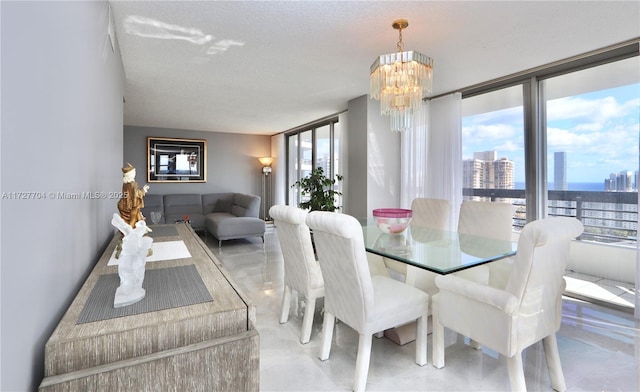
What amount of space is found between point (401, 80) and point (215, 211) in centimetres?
571

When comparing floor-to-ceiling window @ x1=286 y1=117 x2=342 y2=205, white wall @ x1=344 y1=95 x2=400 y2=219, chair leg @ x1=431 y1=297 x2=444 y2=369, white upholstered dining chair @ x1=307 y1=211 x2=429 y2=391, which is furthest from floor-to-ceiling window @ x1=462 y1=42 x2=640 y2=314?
floor-to-ceiling window @ x1=286 y1=117 x2=342 y2=205

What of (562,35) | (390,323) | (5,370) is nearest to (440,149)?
(562,35)

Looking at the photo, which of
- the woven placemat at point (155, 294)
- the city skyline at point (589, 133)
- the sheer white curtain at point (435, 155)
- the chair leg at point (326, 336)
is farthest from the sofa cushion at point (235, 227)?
the woven placemat at point (155, 294)

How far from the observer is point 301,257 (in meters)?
2.16

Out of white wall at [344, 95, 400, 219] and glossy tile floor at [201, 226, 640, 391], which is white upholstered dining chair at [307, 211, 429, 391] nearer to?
glossy tile floor at [201, 226, 640, 391]

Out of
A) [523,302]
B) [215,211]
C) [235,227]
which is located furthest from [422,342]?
[215,211]

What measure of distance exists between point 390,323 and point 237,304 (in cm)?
112

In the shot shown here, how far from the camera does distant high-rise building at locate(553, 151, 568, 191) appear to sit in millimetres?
3174

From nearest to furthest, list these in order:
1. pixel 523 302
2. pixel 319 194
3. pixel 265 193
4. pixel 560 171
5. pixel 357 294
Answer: pixel 523 302 < pixel 357 294 < pixel 560 171 < pixel 319 194 < pixel 265 193

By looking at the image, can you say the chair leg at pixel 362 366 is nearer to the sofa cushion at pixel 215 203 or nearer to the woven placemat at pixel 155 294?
the woven placemat at pixel 155 294

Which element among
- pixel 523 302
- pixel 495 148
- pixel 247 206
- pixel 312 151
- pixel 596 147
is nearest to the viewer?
pixel 523 302

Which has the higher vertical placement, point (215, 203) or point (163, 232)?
point (215, 203)

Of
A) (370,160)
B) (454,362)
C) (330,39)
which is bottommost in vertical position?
(454,362)

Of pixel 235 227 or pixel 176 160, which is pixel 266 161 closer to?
pixel 176 160
